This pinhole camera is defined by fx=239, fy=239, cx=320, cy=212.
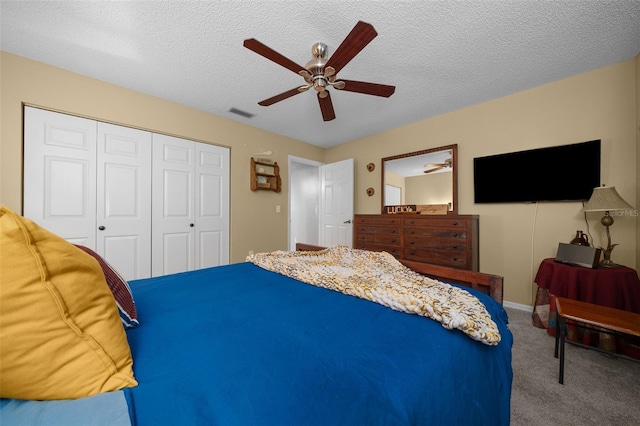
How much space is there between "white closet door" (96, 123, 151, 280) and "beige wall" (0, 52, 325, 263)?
0.73 feet

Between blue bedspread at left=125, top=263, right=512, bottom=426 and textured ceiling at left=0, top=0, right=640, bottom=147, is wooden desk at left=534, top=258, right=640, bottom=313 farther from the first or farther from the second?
textured ceiling at left=0, top=0, right=640, bottom=147

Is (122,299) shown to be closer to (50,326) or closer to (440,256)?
(50,326)

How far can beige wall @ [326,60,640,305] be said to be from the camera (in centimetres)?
225

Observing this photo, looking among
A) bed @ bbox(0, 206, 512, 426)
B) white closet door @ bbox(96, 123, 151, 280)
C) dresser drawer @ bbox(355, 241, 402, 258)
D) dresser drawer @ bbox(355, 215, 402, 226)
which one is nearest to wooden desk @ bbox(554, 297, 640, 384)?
bed @ bbox(0, 206, 512, 426)

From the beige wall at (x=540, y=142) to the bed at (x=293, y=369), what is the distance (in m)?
2.15

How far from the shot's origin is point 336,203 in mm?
4520

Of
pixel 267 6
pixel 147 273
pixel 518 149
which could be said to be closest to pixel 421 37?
pixel 267 6

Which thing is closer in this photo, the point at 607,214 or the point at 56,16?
the point at 56,16

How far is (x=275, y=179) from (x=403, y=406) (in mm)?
3781

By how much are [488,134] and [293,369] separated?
3.52 metres

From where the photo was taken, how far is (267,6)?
168cm

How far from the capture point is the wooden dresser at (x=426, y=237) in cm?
277

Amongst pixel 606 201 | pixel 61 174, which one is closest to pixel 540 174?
pixel 606 201

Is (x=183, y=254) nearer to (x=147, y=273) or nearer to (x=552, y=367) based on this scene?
(x=147, y=273)
